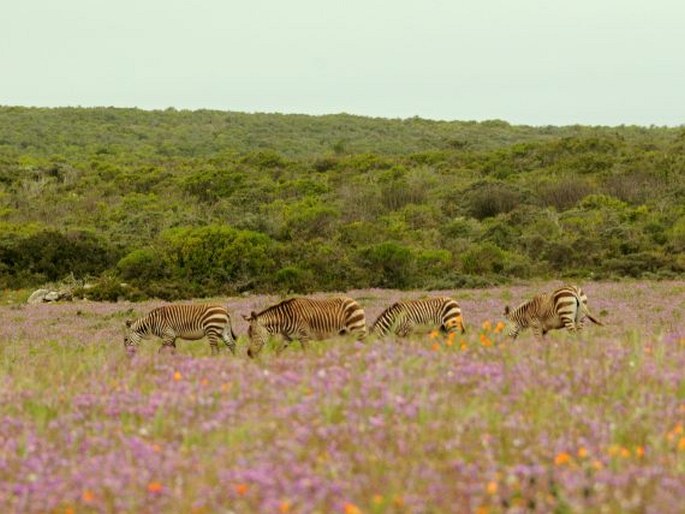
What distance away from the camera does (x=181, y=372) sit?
26.2ft

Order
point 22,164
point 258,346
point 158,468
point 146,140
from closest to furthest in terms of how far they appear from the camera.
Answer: point 158,468, point 258,346, point 22,164, point 146,140

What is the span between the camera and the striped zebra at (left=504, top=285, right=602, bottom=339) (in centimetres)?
1694

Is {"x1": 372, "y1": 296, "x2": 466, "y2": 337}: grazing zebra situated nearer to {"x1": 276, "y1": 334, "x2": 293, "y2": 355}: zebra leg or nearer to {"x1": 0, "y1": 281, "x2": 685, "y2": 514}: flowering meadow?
{"x1": 276, "y1": 334, "x2": 293, "y2": 355}: zebra leg

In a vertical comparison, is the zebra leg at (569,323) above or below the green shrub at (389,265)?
below

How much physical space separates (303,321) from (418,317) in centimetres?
218

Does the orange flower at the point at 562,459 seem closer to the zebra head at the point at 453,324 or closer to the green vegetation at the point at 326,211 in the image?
the zebra head at the point at 453,324

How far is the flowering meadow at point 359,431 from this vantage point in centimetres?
486

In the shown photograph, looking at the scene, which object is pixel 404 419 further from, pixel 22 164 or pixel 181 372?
pixel 22 164

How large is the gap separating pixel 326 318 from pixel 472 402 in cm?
870

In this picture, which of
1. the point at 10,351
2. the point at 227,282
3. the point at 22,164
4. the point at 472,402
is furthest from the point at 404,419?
the point at 22,164

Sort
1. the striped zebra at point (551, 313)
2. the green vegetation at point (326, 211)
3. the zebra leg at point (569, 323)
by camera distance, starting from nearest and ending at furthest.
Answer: the zebra leg at point (569, 323) → the striped zebra at point (551, 313) → the green vegetation at point (326, 211)

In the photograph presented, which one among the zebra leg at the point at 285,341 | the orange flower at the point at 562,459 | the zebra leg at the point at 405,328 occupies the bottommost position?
the zebra leg at the point at 285,341

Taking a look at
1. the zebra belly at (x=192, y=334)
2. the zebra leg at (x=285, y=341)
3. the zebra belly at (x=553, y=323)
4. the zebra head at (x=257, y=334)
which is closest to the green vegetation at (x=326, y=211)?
the zebra belly at (x=192, y=334)

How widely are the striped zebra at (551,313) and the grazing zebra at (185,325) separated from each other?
5.18 metres
